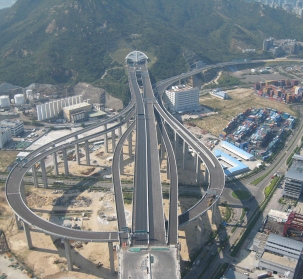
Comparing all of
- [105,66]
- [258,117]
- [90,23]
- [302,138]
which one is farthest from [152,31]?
[302,138]

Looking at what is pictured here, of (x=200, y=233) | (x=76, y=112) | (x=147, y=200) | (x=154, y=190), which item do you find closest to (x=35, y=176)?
(x=154, y=190)

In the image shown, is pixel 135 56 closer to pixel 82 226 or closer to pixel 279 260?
pixel 82 226

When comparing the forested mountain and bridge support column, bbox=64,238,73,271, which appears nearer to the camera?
bridge support column, bbox=64,238,73,271

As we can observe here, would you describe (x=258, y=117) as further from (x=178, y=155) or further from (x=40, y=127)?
(x=40, y=127)

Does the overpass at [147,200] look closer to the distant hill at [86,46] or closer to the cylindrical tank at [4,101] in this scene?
the cylindrical tank at [4,101]

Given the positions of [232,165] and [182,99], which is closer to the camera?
[232,165]

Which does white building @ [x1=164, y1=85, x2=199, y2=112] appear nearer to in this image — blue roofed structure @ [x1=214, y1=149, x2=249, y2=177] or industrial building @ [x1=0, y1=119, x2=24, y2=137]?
blue roofed structure @ [x1=214, y1=149, x2=249, y2=177]

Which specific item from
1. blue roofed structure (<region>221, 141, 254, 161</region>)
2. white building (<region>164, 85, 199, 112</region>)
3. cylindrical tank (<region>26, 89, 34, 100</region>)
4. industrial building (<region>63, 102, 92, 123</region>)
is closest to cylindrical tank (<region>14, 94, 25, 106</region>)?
cylindrical tank (<region>26, 89, 34, 100</region>)
